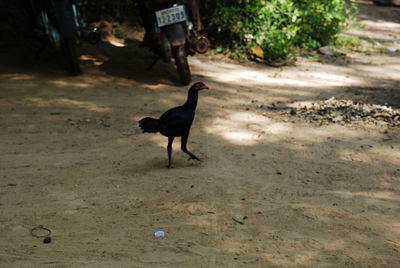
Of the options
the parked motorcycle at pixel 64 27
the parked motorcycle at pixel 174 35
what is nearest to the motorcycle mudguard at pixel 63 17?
the parked motorcycle at pixel 64 27

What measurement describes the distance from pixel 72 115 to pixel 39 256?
11.5 feet

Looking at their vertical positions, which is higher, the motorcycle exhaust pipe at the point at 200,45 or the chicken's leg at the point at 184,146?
the motorcycle exhaust pipe at the point at 200,45

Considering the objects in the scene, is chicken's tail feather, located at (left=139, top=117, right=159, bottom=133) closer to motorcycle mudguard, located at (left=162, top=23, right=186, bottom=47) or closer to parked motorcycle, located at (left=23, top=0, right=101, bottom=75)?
motorcycle mudguard, located at (left=162, top=23, right=186, bottom=47)

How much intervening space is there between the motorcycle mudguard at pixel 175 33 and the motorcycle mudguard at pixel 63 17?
4.81ft

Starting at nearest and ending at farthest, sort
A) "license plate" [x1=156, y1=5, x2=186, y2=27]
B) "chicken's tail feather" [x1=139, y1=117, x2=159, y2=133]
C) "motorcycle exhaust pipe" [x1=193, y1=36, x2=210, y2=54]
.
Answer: "chicken's tail feather" [x1=139, y1=117, x2=159, y2=133] < "license plate" [x1=156, y1=5, x2=186, y2=27] < "motorcycle exhaust pipe" [x1=193, y1=36, x2=210, y2=54]

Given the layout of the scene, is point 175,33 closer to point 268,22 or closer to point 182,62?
point 182,62

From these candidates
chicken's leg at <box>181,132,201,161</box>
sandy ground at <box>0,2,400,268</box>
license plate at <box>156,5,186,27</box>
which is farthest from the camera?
license plate at <box>156,5,186,27</box>

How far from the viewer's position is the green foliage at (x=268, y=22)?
9808 mm

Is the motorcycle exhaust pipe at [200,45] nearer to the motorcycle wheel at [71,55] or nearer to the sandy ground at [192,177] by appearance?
the sandy ground at [192,177]

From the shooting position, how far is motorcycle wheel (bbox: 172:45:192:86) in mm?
7750

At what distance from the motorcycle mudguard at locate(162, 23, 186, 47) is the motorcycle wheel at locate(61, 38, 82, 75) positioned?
1.53 m

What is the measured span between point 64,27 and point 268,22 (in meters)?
4.16

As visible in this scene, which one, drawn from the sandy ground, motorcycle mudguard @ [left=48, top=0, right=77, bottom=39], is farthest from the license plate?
motorcycle mudguard @ [left=48, top=0, right=77, bottom=39]

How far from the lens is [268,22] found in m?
9.79
